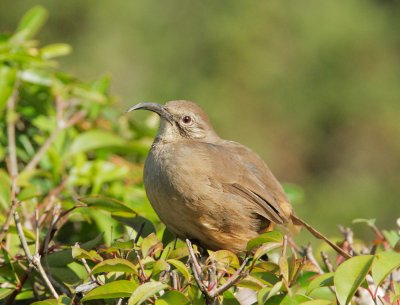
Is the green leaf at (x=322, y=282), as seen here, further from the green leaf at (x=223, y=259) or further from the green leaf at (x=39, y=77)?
the green leaf at (x=39, y=77)

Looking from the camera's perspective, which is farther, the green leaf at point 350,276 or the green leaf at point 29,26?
the green leaf at point 29,26

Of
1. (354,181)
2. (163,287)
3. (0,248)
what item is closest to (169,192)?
(0,248)

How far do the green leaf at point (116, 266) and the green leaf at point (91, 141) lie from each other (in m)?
1.68

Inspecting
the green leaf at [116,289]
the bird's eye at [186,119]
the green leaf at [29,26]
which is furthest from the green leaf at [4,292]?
the green leaf at [29,26]

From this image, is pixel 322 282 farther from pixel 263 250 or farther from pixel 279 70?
pixel 279 70

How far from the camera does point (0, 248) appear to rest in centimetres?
299

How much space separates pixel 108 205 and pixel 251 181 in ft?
3.09

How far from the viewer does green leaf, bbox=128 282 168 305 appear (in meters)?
2.25

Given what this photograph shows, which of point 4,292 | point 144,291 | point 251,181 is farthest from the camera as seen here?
point 251,181

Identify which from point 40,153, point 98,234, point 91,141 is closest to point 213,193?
point 98,234

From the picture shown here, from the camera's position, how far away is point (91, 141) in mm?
4066

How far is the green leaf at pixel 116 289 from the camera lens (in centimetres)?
236

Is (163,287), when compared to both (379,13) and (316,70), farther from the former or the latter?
(379,13)

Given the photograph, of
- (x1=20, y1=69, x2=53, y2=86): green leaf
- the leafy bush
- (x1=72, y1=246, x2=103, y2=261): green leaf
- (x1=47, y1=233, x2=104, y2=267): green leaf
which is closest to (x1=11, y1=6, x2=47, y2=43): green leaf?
the leafy bush
